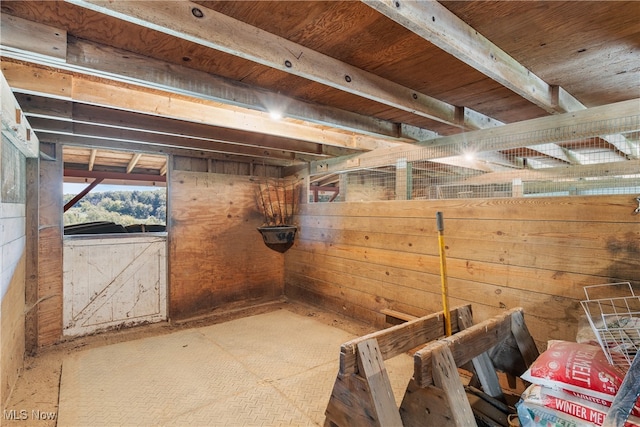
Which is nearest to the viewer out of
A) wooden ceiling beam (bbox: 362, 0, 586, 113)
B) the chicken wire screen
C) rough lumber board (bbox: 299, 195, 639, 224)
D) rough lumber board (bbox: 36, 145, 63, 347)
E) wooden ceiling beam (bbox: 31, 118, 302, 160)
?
wooden ceiling beam (bbox: 362, 0, 586, 113)

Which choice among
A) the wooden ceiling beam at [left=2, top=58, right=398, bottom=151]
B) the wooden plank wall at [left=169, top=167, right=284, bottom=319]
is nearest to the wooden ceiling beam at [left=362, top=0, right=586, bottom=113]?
the wooden ceiling beam at [left=2, top=58, right=398, bottom=151]

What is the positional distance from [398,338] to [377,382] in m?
0.24

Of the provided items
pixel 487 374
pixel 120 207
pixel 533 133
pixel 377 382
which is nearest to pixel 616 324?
pixel 487 374

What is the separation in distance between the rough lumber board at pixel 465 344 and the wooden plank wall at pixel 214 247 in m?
2.91

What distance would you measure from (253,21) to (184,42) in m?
0.35

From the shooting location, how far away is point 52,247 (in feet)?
9.27

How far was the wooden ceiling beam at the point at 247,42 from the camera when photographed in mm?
1032

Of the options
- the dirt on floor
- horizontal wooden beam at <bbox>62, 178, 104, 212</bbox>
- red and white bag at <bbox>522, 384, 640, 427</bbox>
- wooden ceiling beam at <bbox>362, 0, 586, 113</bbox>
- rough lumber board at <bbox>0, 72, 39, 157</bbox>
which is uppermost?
wooden ceiling beam at <bbox>362, 0, 586, 113</bbox>

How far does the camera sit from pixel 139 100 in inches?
76.1

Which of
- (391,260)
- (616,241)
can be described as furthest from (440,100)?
(391,260)

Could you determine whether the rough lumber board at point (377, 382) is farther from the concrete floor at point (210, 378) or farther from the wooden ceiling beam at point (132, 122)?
the wooden ceiling beam at point (132, 122)

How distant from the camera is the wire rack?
1.17m

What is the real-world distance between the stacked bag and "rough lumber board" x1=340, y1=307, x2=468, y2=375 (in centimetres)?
43

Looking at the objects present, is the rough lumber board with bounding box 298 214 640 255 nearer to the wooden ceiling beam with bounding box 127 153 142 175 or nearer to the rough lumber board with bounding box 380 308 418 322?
the rough lumber board with bounding box 380 308 418 322
